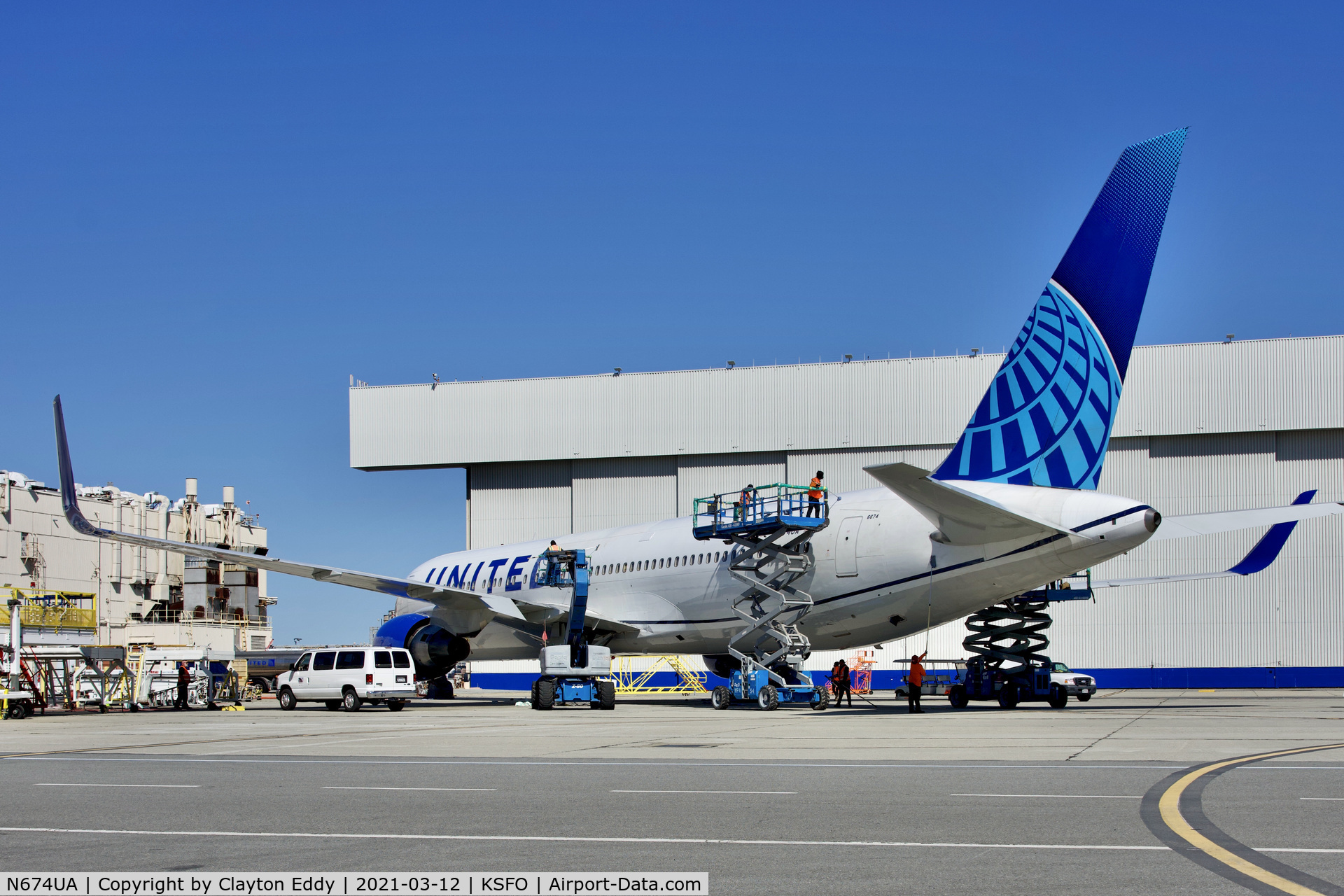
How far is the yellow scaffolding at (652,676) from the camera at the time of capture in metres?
44.4

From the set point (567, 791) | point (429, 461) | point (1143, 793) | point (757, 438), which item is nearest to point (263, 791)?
A: point (567, 791)

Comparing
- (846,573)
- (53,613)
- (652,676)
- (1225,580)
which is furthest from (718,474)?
(846,573)

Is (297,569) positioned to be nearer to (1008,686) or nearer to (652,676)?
(1008,686)

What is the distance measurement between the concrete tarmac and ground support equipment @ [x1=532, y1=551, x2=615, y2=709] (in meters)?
Result: 8.86

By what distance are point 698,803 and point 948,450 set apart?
40.1 metres

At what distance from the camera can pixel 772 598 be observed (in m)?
27.9

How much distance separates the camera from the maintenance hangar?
150ft

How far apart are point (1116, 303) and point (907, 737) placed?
35.0ft

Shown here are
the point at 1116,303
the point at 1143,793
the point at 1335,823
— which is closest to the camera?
the point at 1335,823

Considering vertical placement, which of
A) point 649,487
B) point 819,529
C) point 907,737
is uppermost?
point 649,487

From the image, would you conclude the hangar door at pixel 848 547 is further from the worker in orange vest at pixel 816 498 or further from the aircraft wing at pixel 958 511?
the aircraft wing at pixel 958 511

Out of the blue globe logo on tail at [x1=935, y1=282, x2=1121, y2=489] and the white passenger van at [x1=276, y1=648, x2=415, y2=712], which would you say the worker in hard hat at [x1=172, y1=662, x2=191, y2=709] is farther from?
the blue globe logo on tail at [x1=935, y1=282, x2=1121, y2=489]

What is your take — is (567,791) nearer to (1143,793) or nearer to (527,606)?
(1143,793)

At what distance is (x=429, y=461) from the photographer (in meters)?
54.6
